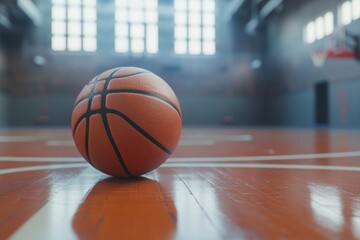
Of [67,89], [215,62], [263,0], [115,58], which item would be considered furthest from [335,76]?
[67,89]

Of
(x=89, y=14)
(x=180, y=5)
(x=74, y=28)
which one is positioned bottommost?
(x=74, y=28)

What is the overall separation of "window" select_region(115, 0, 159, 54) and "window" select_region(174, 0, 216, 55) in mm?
1278


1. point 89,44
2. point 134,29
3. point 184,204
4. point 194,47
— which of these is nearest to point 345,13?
point 194,47

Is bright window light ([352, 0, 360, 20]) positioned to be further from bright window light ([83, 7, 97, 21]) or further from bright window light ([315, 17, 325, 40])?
bright window light ([83, 7, 97, 21])

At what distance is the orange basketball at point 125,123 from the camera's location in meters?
2.37

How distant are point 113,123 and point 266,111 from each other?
20130 mm

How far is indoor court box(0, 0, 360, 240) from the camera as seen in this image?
163 cm

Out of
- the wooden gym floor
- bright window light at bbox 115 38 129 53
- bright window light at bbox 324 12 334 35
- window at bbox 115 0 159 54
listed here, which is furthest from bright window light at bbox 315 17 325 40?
the wooden gym floor

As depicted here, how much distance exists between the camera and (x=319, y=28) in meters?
16.4

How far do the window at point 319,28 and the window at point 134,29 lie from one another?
7.66 m

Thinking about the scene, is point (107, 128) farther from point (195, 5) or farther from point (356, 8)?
point (195, 5)

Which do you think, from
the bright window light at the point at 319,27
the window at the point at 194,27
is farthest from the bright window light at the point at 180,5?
the bright window light at the point at 319,27

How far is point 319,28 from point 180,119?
50.7 feet

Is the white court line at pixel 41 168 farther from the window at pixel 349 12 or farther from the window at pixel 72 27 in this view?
the window at pixel 72 27
